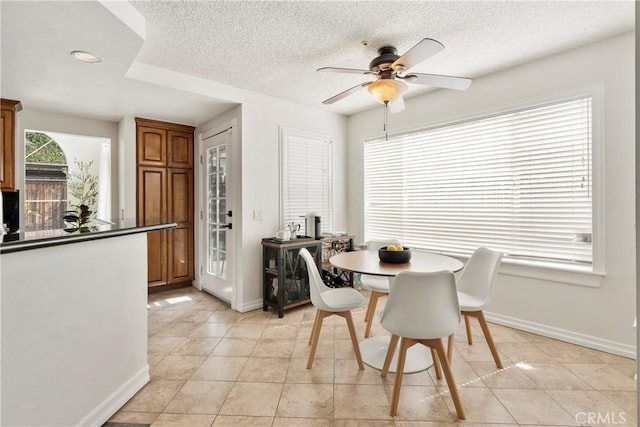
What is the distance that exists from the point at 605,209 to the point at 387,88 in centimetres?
204

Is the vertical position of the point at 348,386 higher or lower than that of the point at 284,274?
lower

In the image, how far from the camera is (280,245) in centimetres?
339

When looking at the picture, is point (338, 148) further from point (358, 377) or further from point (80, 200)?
point (80, 200)

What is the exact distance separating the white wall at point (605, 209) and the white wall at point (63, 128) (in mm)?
4587

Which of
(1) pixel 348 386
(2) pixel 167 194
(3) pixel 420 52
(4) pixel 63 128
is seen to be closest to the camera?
(3) pixel 420 52

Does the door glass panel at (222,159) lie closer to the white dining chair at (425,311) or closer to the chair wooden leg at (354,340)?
the chair wooden leg at (354,340)

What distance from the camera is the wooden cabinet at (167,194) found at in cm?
413

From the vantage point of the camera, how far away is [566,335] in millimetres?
2717

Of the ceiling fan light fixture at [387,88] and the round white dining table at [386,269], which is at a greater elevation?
the ceiling fan light fixture at [387,88]

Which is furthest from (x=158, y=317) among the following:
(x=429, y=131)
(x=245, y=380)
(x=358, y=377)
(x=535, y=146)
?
(x=535, y=146)

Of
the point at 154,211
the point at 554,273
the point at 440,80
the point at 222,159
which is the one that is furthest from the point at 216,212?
the point at 554,273

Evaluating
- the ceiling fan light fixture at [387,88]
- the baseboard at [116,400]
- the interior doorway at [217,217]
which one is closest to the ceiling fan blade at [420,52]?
the ceiling fan light fixture at [387,88]

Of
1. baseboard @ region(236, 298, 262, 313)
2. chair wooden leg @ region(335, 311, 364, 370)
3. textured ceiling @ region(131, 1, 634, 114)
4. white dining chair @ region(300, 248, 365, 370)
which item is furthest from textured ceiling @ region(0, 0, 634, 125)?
baseboard @ region(236, 298, 262, 313)

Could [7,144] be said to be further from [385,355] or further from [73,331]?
[385,355]
